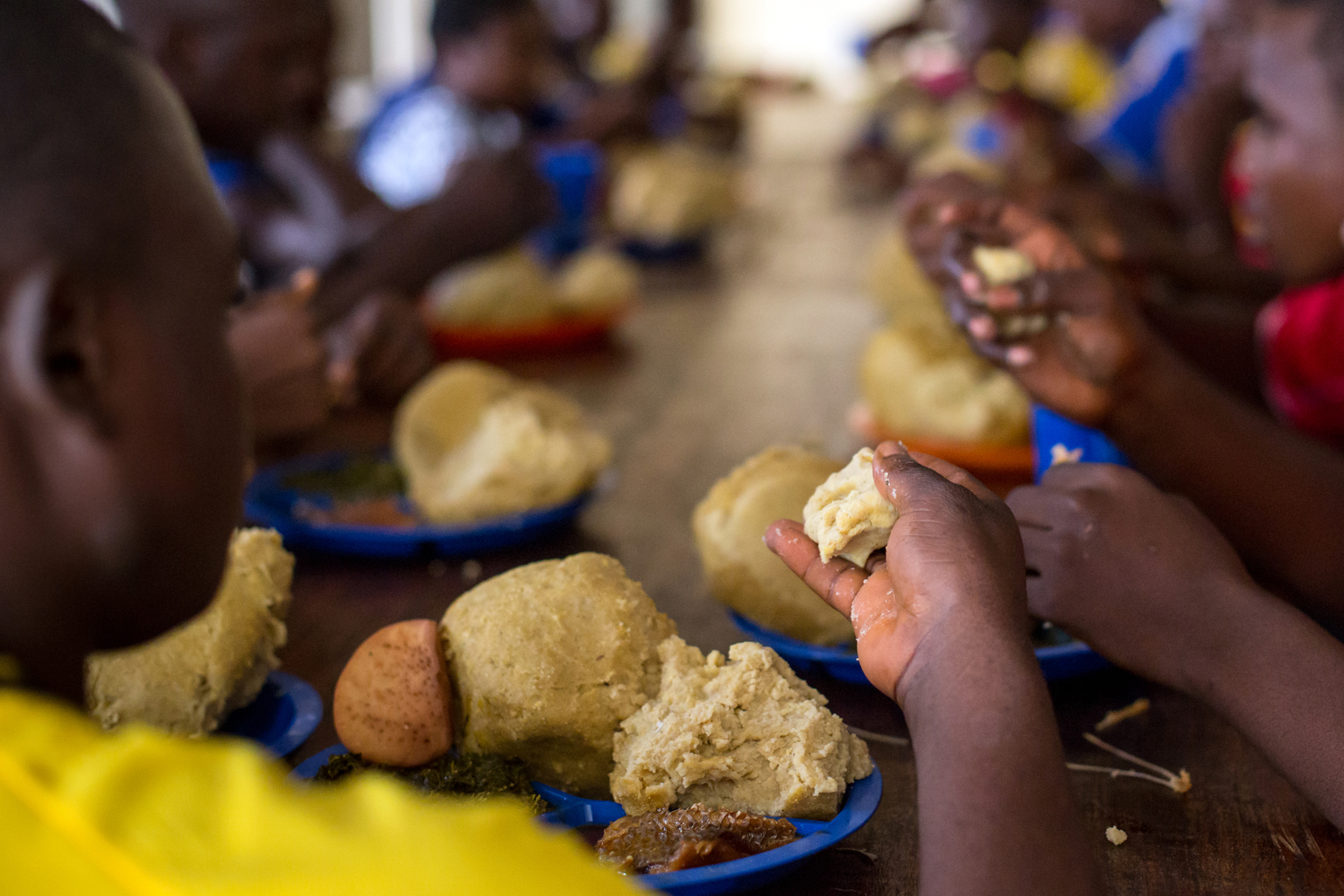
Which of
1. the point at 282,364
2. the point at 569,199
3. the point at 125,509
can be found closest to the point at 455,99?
the point at 569,199

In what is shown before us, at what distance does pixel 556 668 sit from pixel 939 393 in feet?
3.01

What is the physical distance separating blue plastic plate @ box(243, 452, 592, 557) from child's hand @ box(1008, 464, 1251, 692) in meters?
0.55

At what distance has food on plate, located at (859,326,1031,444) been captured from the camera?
61.7 inches

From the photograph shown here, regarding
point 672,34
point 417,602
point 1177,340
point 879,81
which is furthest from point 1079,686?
point 672,34

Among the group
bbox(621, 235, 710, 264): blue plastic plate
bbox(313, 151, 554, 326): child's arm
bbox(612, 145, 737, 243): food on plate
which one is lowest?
bbox(621, 235, 710, 264): blue plastic plate

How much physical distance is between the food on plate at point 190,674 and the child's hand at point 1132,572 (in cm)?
62

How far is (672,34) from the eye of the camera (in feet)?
22.2

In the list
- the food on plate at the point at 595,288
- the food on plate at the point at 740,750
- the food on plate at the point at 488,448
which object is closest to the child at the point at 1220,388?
the food on plate at the point at 488,448

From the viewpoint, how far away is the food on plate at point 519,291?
7.91 feet

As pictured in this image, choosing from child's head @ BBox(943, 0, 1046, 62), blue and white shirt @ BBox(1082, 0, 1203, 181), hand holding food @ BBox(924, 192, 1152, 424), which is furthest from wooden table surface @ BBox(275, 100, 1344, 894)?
child's head @ BBox(943, 0, 1046, 62)

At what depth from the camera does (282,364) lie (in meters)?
1.64

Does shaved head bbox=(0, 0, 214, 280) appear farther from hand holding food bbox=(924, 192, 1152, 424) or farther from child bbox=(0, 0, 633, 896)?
hand holding food bbox=(924, 192, 1152, 424)

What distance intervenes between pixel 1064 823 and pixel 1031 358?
747mm

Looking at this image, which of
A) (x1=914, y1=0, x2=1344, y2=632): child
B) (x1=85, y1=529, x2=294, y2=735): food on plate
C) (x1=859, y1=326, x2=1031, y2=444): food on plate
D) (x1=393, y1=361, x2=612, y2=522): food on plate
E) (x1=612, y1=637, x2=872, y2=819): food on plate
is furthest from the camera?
(x1=859, y1=326, x2=1031, y2=444): food on plate
